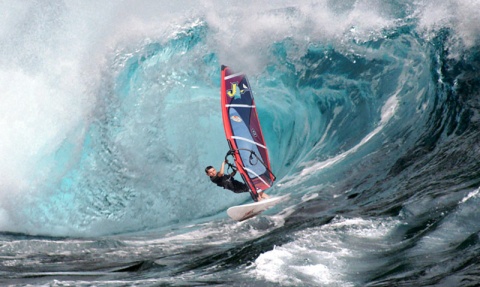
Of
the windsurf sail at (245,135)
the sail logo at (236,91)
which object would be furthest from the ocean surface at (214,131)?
the sail logo at (236,91)

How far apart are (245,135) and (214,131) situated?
2.22 m

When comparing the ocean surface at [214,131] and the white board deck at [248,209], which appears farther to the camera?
the white board deck at [248,209]

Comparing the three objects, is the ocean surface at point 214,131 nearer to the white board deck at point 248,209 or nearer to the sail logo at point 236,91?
the white board deck at point 248,209

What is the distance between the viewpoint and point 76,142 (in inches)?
596

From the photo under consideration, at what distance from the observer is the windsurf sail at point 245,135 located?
11883 millimetres

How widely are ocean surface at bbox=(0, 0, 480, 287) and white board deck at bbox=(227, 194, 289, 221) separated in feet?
0.54

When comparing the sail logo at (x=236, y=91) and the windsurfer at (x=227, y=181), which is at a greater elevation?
the sail logo at (x=236, y=91)

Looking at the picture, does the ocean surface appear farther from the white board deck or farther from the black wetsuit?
the black wetsuit

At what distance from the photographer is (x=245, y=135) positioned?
1232cm

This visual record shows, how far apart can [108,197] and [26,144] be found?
2890 mm

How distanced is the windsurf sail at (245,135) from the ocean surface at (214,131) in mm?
531

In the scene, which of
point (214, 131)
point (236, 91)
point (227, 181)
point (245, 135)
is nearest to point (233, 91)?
point (236, 91)

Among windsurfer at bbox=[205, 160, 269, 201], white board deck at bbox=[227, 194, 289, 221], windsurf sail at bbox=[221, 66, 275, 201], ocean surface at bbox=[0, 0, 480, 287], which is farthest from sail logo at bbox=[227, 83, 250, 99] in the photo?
white board deck at bbox=[227, 194, 289, 221]

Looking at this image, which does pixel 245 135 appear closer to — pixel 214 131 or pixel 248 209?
pixel 248 209
